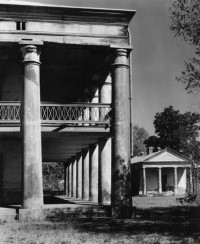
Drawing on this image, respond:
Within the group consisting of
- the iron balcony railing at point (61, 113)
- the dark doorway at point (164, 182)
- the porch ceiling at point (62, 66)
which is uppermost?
the porch ceiling at point (62, 66)

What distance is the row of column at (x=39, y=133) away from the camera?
15.6 m

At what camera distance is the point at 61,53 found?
18.5m

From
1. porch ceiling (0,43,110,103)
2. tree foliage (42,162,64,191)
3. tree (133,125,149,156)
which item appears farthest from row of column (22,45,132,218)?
tree (133,125,149,156)

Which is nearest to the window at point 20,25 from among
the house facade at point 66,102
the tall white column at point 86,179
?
the house facade at point 66,102

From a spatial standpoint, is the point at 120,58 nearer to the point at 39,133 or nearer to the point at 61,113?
the point at 61,113

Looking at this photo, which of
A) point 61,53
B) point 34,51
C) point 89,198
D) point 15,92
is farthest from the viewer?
point 89,198

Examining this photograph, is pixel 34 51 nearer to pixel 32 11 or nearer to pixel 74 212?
pixel 32 11

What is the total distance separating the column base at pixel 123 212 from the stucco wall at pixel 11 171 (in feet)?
17.0

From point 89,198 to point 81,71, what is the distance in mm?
6117

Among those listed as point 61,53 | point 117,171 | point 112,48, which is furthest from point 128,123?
point 61,53

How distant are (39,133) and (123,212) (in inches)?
164

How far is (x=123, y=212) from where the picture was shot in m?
16.0

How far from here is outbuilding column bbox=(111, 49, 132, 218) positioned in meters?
16.2

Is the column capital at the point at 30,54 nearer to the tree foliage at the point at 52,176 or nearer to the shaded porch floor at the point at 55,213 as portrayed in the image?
the shaded porch floor at the point at 55,213
